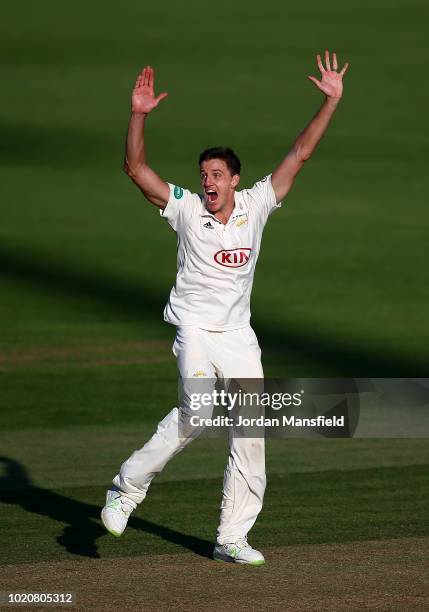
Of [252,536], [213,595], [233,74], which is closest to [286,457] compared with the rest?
[252,536]

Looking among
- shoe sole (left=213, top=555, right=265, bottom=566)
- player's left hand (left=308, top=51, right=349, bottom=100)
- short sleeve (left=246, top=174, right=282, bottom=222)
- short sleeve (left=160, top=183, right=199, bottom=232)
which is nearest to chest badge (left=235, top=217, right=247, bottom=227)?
short sleeve (left=246, top=174, right=282, bottom=222)

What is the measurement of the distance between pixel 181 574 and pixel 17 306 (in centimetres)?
1432

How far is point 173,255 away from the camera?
25875 mm

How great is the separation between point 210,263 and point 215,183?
0.49m

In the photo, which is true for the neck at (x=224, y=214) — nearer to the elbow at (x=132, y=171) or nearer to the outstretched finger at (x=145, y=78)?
the elbow at (x=132, y=171)

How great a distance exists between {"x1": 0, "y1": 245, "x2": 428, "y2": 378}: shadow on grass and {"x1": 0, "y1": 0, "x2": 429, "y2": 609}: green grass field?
6 cm

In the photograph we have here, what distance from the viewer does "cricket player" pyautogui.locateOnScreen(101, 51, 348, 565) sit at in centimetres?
862

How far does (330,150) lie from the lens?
3472cm

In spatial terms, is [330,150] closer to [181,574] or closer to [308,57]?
[308,57]

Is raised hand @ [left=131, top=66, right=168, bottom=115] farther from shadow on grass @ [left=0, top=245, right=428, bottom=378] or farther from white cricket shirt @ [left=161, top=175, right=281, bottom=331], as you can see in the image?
shadow on grass @ [left=0, top=245, right=428, bottom=378]

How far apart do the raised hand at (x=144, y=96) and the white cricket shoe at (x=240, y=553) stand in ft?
8.76

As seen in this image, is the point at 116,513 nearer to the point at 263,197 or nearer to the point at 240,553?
the point at 240,553

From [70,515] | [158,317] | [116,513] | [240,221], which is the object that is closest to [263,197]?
[240,221]

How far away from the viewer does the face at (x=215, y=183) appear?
863cm
